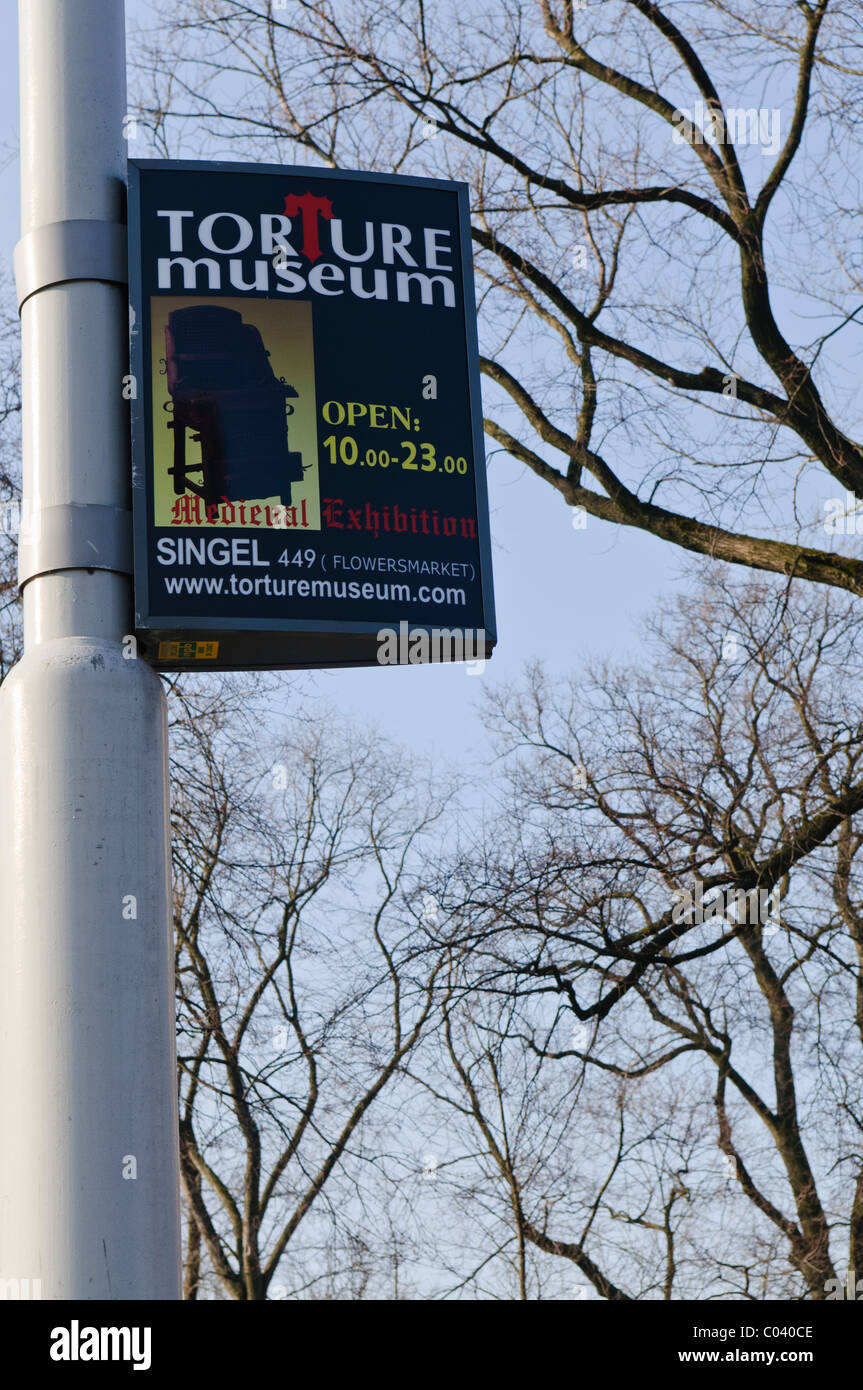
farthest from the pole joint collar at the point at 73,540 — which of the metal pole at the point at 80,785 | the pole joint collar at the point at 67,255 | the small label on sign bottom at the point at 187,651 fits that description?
the pole joint collar at the point at 67,255

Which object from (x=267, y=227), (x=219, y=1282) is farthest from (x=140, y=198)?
(x=219, y=1282)

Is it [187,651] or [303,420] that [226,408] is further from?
[187,651]

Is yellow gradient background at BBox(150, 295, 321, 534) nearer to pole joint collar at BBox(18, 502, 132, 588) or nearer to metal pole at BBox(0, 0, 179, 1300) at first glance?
metal pole at BBox(0, 0, 179, 1300)

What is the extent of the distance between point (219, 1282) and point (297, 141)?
13569 mm

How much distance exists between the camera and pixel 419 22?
14297 millimetres

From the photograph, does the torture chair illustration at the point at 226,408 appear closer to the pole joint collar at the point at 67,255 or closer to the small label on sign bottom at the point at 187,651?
the pole joint collar at the point at 67,255

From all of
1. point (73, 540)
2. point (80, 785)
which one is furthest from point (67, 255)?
point (80, 785)

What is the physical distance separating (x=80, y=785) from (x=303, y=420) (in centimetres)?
150

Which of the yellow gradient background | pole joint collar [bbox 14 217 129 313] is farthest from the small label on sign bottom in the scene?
pole joint collar [bbox 14 217 129 313]

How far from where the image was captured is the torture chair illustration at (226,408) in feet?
16.5

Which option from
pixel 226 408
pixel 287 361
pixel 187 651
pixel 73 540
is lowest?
pixel 187 651

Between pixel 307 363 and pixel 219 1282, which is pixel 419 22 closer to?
pixel 307 363

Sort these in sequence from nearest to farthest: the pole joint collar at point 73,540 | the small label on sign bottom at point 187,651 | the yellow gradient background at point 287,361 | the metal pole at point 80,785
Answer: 1. the metal pole at point 80,785
2. the pole joint collar at point 73,540
3. the small label on sign bottom at point 187,651
4. the yellow gradient background at point 287,361

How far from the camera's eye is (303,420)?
532cm
